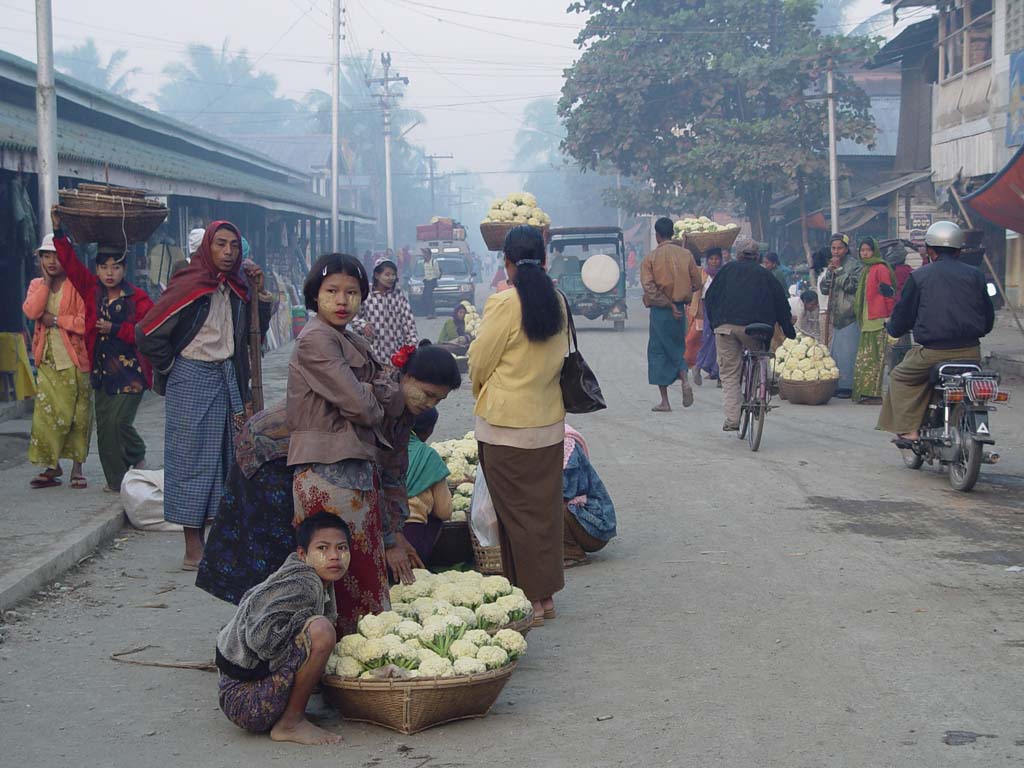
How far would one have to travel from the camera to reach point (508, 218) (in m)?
14.3

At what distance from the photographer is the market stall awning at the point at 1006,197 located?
16.0 meters

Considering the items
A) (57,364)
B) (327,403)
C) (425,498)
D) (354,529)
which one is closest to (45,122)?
(57,364)

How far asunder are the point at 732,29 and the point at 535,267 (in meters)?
35.1

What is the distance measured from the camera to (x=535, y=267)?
5770 millimetres

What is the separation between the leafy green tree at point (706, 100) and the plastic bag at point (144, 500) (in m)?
28.7

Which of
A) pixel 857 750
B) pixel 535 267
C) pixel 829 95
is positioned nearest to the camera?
pixel 857 750

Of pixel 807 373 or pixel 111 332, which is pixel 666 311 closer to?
pixel 807 373

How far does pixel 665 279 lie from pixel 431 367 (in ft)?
31.2

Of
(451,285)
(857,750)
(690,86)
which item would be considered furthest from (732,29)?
(857,750)

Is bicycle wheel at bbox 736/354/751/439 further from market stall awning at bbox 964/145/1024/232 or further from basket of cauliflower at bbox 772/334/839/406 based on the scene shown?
market stall awning at bbox 964/145/1024/232

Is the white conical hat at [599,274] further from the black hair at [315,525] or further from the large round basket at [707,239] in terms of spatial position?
the black hair at [315,525]

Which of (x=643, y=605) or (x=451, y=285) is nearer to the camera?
(x=643, y=605)

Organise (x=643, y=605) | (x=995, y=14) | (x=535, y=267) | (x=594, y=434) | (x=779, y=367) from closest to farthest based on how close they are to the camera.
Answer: (x=535, y=267), (x=643, y=605), (x=594, y=434), (x=779, y=367), (x=995, y=14)

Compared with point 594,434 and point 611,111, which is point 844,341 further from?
point 611,111
